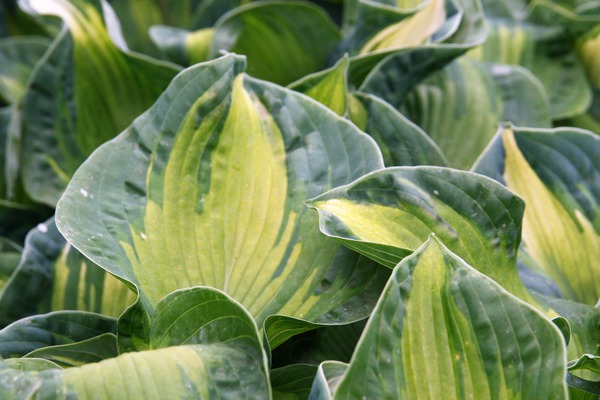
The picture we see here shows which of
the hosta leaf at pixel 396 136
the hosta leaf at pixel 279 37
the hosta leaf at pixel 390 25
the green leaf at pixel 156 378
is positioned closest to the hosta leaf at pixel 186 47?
the hosta leaf at pixel 279 37

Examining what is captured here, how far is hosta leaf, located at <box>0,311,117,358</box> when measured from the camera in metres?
0.64

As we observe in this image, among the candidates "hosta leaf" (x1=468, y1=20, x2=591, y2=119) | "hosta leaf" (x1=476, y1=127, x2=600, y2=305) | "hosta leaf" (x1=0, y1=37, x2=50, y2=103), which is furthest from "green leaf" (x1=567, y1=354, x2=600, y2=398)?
"hosta leaf" (x1=0, y1=37, x2=50, y2=103)

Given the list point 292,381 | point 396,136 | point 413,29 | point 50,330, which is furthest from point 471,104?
point 50,330

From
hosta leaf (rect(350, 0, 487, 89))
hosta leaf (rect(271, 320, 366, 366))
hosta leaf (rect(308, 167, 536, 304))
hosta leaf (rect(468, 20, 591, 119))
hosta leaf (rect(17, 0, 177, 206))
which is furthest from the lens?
hosta leaf (rect(468, 20, 591, 119))

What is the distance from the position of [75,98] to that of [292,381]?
0.51 metres

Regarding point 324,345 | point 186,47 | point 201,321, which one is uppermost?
point 186,47

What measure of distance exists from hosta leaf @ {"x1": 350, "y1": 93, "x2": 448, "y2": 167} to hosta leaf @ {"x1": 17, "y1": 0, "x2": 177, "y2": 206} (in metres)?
0.28

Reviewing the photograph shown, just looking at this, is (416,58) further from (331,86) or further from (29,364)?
(29,364)

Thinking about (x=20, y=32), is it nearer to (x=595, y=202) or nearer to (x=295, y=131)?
(x=295, y=131)

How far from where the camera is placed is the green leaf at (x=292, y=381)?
2.11 ft

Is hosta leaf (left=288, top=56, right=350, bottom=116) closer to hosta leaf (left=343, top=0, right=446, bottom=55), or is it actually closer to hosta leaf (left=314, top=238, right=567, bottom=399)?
hosta leaf (left=343, top=0, right=446, bottom=55)

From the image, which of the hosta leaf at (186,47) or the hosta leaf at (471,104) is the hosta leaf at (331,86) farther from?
the hosta leaf at (186,47)

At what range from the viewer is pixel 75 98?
3.16ft

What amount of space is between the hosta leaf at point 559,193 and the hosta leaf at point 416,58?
0.45 ft
